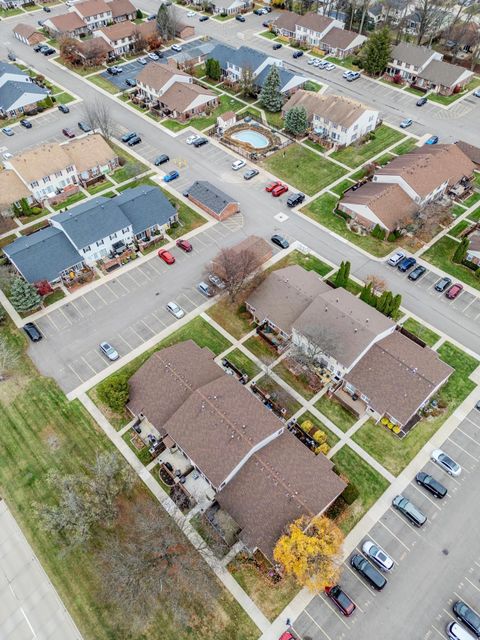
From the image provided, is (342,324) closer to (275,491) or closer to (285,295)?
(285,295)

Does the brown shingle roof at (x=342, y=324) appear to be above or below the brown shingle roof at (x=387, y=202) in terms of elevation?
below

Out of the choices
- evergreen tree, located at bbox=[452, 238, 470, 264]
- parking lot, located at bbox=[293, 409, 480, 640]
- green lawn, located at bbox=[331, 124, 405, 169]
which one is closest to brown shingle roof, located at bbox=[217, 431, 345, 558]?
parking lot, located at bbox=[293, 409, 480, 640]

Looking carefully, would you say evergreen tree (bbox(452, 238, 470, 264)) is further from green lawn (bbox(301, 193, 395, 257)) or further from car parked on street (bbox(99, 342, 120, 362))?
car parked on street (bbox(99, 342, 120, 362))

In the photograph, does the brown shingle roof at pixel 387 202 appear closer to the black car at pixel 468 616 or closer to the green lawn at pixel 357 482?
the green lawn at pixel 357 482

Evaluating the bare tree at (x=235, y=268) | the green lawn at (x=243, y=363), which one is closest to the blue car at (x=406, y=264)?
the bare tree at (x=235, y=268)

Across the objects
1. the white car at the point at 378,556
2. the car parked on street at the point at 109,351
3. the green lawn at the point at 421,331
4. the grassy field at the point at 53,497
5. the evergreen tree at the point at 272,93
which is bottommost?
the grassy field at the point at 53,497

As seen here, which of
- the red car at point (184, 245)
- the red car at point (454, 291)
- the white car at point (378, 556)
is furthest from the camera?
the red car at point (184, 245)

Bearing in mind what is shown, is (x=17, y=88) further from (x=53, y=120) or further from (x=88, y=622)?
(x=88, y=622)

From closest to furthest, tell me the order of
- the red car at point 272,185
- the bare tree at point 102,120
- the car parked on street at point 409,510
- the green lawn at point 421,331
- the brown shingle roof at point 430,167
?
the car parked on street at point 409,510 < the green lawn at point 421,331 < the brown shingle roof at point 430,167 < the red car at point 272,185 < the bare tree at point 102,120
